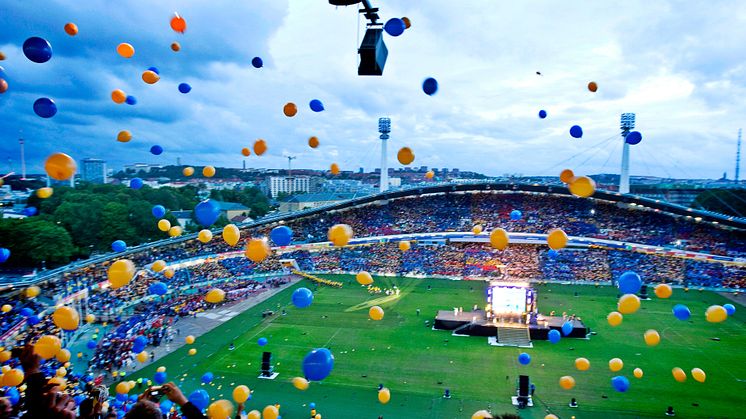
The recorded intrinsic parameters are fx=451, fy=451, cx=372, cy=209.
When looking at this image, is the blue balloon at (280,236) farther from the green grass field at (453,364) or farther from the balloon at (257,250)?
the green grass field at (453,364)

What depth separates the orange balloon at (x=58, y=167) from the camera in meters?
A: 6.10

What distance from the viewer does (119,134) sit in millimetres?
8312

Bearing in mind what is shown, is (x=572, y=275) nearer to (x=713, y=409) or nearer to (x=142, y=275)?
(x=713, y=409)

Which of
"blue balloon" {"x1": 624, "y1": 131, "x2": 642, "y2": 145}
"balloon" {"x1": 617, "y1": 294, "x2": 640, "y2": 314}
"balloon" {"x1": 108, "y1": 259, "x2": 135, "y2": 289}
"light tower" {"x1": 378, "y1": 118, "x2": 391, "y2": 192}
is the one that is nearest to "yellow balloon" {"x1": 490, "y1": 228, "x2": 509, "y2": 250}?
"balloon" {"x1": 617, "y1": 294, "x2": 640, "y2": 314}

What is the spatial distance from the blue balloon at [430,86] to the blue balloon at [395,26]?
4.35 ft

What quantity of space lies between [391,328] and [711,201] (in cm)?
5356

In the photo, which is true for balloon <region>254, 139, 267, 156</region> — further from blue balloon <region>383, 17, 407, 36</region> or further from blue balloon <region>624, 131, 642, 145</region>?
blue balloon <region>624, 131, 642, 145</region>

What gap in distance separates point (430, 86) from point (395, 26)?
1.54 meters

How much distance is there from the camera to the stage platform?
2031cm

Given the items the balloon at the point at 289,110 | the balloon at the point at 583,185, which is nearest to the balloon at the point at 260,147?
the balloon at the point at 289,110

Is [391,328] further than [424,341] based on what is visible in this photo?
Yes

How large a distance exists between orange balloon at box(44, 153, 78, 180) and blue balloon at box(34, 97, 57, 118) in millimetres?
1170

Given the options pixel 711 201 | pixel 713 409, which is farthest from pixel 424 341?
pixel 711 201

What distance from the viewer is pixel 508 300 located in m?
21.2
